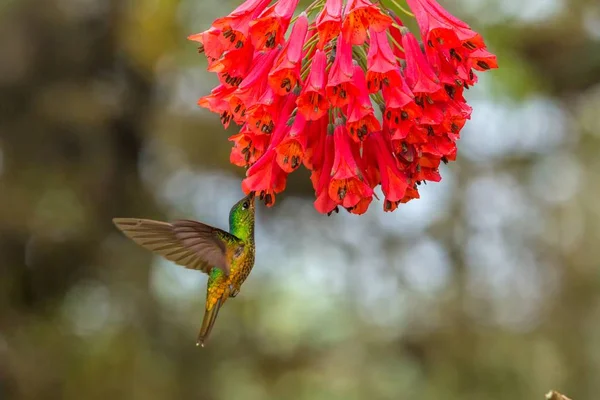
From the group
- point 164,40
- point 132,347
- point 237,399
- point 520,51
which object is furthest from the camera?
point 237,399

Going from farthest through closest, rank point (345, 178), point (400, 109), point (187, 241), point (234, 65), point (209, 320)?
1. point (209, 320)
2. point (187, 241)
3. point (234, 65)
4. point (345, 178)
5. point (400, 109)

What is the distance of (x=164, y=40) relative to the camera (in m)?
5.21

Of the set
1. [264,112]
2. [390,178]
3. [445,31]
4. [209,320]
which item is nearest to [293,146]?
[264,112]

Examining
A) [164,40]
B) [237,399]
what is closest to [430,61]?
[164,40]

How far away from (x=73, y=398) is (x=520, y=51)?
170 inches

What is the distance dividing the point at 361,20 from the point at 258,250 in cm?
535

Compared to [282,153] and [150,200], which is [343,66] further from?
[150,200]

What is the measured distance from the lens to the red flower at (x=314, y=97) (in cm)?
155

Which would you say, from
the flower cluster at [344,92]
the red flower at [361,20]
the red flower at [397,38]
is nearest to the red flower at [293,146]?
the flower cluster at [344,92]

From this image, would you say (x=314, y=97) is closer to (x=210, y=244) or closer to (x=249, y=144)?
(x=249, y=144)

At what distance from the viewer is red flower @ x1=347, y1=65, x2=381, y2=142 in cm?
153

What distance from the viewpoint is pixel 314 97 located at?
5.16 ft

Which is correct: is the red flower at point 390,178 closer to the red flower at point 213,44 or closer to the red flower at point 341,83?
the red flower at point 341,83

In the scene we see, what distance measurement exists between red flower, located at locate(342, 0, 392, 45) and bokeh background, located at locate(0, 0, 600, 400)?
3.11 meters
